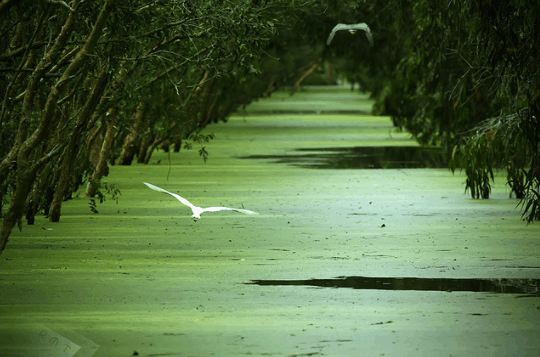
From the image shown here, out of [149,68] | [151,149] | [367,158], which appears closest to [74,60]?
[149,68]

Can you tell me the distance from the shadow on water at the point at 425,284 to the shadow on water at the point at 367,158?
45.8ft

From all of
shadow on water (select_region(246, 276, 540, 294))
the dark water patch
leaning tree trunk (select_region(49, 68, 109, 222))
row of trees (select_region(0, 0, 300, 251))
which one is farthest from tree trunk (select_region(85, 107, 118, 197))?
the dark water patch

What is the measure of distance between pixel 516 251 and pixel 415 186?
789cm

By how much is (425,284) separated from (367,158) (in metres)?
17.1

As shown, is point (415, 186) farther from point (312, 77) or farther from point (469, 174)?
point (312, 77)

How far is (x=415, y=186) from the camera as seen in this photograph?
18375 millimetres

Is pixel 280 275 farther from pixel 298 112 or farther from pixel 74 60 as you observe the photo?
pixel 298 112

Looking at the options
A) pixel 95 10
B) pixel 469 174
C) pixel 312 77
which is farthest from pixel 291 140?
pixel 312 77

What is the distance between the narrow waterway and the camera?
255 inches

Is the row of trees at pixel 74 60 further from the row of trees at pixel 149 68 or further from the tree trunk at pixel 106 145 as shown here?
the tree trunk at pixel 106 145

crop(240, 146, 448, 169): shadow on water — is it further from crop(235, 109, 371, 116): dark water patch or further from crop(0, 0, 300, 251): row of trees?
crop(235, 109, 371, 116): dark water patch

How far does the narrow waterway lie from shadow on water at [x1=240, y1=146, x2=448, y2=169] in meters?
4.73

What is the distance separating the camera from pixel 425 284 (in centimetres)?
849

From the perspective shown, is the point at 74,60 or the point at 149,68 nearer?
the point at 74,60
